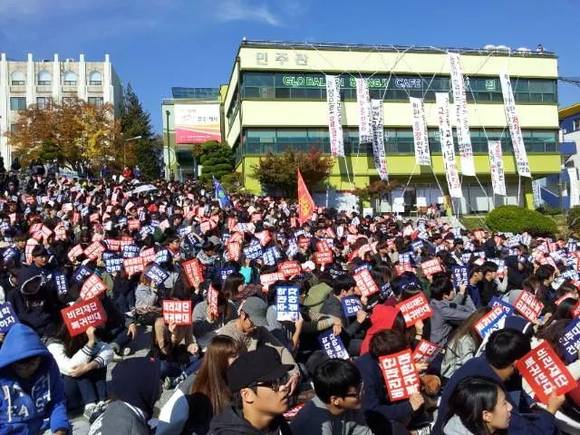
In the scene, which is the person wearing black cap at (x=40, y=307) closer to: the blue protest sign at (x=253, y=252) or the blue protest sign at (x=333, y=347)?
the blue protest sign at (x=333, y=347)

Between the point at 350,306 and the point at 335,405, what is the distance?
3.92 metres

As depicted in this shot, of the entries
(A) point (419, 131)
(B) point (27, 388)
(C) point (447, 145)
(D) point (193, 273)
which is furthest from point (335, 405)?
(A) point (419, 131)

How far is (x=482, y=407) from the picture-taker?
10.7 ft

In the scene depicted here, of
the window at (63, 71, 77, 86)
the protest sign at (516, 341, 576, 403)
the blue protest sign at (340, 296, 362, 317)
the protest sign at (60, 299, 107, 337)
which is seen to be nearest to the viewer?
the protest sign at (516, 341, 576, 403)

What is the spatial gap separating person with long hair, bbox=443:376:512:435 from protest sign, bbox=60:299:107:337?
3.46 metres

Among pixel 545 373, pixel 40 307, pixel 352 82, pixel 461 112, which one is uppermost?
pixel 352 82

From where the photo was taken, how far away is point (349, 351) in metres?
6.82

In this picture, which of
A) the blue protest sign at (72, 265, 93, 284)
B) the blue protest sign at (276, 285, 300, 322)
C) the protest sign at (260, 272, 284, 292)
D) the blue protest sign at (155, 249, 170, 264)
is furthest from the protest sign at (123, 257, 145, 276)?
→ the blue protest sign at (276, 285, 300, 322)

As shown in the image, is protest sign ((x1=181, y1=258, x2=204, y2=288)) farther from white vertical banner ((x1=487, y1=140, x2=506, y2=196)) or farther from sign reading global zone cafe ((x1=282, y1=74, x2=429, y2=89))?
white vertical banner ((x1=487, y1=140, x2=506, y2=196))

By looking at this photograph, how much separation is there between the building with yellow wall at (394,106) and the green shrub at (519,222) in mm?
10022

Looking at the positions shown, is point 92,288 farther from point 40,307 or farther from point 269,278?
point 269,278

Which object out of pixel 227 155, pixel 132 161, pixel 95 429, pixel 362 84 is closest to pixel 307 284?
pixel 95 429

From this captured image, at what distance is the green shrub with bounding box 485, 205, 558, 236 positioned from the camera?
30.0 m

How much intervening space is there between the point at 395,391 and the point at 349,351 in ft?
7.81
